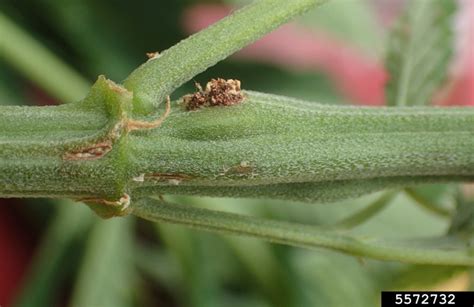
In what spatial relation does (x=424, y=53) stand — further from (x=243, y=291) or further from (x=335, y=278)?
(x=243, y=291)

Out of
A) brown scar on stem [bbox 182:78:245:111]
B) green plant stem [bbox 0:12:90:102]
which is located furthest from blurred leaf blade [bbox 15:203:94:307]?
brown scar on stem [bbox 182:78:245:111]

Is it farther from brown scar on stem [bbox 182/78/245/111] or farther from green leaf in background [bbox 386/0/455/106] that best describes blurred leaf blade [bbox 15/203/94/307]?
brown scar on stem [bbox 182/78/245/111]

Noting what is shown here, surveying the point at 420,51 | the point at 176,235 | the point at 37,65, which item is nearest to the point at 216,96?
the point at 420,51

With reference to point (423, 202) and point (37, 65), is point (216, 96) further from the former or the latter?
point (37, 65)

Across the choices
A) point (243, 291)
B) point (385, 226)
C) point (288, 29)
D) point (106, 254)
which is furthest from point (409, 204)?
point (288, 29)


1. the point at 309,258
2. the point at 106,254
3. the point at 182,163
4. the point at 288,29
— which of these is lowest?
the point at 182,163

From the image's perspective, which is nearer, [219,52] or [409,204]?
[219,52]
